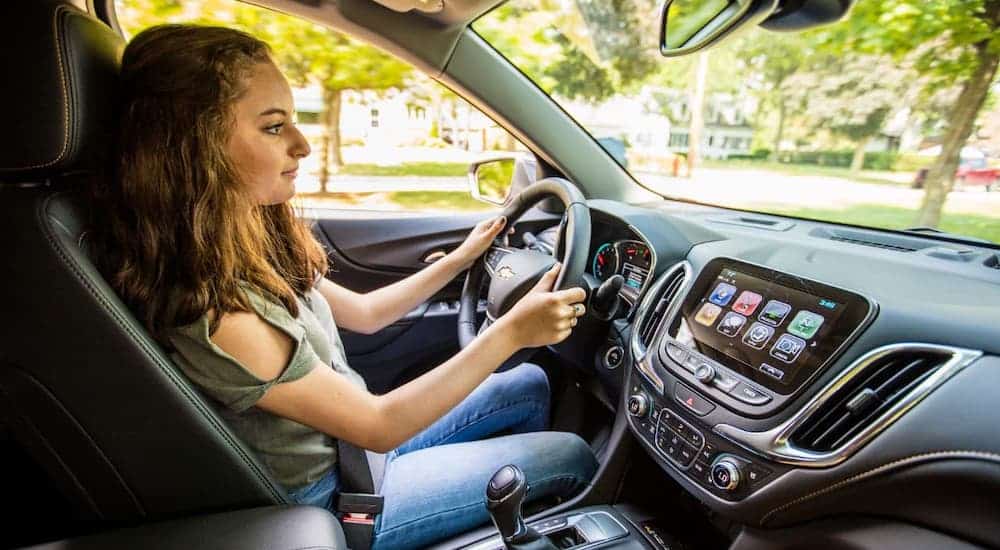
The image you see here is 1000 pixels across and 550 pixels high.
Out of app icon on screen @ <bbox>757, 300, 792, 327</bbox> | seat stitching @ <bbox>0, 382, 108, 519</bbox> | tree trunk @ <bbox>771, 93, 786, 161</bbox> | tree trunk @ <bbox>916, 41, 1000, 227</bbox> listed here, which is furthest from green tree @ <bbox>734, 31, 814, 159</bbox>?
seat stitching @ <bbox>0, 382, 108, 519</bbox>

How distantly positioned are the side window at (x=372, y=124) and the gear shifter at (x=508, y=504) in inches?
55.4

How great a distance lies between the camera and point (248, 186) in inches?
46.6

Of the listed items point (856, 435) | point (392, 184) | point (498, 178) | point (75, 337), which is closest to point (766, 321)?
point (856, 435)

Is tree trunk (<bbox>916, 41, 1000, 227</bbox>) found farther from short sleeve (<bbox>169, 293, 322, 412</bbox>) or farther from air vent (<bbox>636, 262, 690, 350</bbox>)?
short sleeve (<bbox>169, 293, 322, 412</bbox>)

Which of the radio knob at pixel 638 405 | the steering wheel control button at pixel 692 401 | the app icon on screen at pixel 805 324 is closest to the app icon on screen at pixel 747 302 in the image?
the app icon on screen at pixel 805 324

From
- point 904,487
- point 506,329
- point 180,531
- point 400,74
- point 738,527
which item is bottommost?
point 738,527

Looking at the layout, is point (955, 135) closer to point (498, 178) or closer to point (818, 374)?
point (818, 374)

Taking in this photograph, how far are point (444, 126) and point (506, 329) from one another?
1.64 m

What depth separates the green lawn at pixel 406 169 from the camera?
2965 mm

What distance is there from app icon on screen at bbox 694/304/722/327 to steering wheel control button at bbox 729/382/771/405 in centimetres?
21

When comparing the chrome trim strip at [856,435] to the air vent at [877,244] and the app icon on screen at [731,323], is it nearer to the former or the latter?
the app icon on screen at [731,323]

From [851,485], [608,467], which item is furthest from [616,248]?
[851,485]

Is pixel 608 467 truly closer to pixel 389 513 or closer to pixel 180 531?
pixel 389 513

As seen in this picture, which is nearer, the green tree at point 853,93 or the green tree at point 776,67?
the green tree at point 853,93
